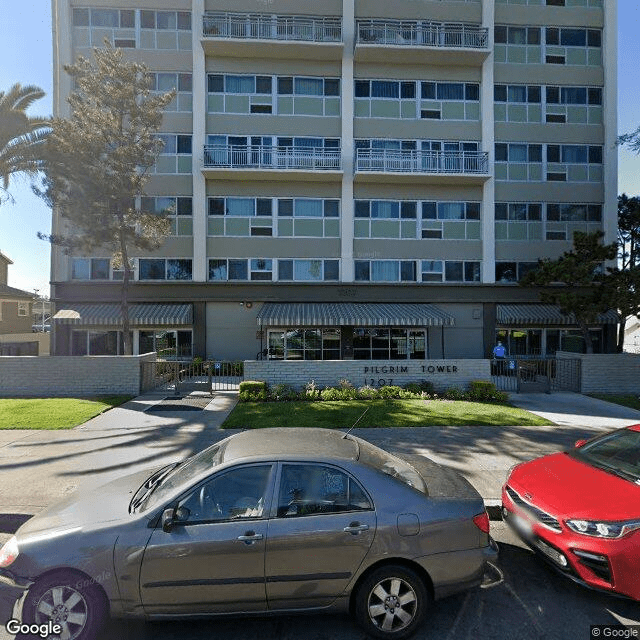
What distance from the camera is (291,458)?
130 inches

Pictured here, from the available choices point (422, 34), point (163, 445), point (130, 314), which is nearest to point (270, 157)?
point (422, 34)

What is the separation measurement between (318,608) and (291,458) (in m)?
1.14

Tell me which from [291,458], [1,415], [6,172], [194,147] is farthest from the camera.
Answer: [194,147]

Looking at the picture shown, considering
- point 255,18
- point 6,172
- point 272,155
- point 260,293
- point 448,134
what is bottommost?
point 260,293

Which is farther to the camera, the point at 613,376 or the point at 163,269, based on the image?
the point at 163,269

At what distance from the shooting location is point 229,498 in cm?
319

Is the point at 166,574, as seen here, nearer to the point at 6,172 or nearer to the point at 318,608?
the point at 318,608

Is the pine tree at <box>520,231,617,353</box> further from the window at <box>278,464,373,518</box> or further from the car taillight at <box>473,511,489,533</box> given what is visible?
the window at <box>278,464,373,518</box>

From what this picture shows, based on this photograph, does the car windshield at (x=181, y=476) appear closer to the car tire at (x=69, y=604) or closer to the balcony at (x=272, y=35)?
the car tire at (x=69, y=604)

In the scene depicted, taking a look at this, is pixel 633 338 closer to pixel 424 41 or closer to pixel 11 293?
pixel 424 41

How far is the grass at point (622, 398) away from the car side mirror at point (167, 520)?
13.2 m

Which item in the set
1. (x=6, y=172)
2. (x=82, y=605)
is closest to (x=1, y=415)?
(x=82, y=605)

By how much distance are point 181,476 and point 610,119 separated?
28534 millimetres

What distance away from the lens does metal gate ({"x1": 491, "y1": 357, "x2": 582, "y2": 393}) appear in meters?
13.7
